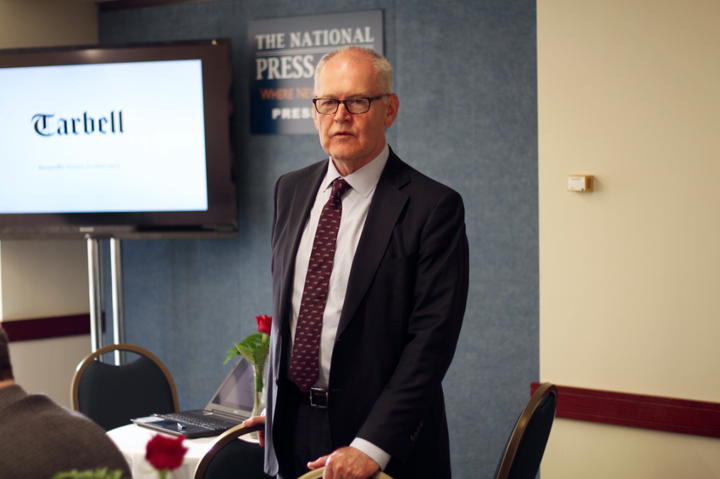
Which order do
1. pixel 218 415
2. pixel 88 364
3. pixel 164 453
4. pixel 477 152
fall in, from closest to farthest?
1. pixel 164 453
2. pixel 218 415
3. pixel 88 364
4. pixel 477 152

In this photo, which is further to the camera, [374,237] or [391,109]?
[391,109]

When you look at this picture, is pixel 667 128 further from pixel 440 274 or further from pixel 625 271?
pixel 440 274

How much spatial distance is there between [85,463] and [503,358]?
280 cm

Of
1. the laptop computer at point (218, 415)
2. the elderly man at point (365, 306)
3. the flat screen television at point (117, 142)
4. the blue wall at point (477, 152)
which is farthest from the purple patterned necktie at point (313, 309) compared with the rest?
the flat screen television at point (117, 142)

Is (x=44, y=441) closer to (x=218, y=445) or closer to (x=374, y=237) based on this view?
(x=374, y=237)

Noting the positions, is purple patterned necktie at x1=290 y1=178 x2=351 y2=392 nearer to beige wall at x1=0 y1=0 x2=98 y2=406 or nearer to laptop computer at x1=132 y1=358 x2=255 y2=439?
laptop computer at x1=132 y1=358 x2=255 y2=439

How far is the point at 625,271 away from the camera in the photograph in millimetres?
2826

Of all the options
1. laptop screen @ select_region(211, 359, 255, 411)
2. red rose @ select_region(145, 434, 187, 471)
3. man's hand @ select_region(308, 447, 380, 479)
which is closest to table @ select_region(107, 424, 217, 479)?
laptop screen @ select_region(211, 359, 255, 411)

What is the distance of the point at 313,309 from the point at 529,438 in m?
0.67

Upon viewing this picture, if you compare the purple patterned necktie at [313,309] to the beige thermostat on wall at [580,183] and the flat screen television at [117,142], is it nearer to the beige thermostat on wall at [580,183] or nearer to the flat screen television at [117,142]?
the beige thermostat on wall at [580,183]

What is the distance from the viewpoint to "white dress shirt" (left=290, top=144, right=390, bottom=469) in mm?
1932

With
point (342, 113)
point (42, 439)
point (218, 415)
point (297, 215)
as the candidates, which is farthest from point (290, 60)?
point (42, 439)

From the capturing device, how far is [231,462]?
7.75ft

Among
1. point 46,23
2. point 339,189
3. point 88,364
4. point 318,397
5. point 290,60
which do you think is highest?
point 46,23
